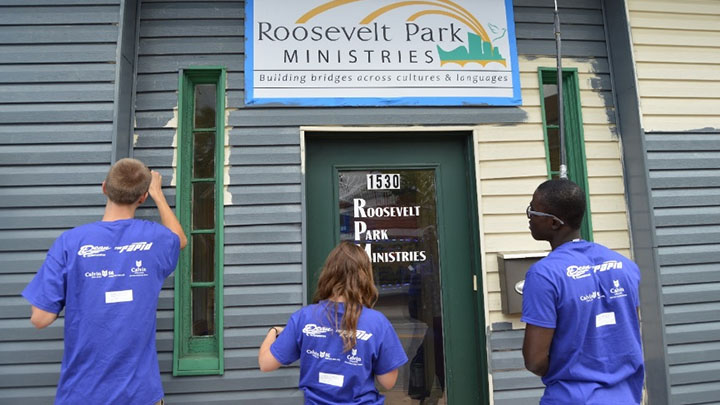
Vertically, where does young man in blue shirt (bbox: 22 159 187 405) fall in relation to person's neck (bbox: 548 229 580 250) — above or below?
below

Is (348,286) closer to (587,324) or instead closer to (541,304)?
(541,304)

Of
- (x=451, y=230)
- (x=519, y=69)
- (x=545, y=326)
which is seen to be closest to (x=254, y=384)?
(x=451, y=230)

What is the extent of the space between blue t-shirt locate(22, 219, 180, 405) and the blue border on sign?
1634 mm

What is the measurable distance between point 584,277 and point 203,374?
2582 millimetres

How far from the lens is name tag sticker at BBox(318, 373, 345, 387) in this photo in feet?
6.44

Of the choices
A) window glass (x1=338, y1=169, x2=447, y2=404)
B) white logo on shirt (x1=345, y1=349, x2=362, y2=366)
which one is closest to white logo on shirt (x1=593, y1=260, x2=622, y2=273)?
white logo on shirt (x1=345, y1=349, x2=362, y2=366)

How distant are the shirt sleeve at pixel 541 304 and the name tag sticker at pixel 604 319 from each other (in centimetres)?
19

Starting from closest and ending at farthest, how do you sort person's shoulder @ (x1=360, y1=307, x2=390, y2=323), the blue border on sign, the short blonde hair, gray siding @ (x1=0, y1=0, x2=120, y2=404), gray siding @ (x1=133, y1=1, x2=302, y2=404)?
person's shoulder @ (x1=360, y1=307, x2=390, y2=323)
the short blonde hair
gray siding @ (x1=0, y1=0, x2=120, y2=404)
gray siding @ (x1=133, y1=1, x2=302, y2=404)
the blue border on sign

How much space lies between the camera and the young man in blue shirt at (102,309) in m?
2.22

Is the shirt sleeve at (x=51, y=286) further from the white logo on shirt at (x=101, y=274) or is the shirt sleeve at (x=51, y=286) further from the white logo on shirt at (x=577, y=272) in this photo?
the white logo on shirt at (x=577, y=272)

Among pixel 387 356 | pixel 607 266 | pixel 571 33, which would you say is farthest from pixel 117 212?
pixel 571 33

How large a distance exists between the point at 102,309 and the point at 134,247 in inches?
12.9

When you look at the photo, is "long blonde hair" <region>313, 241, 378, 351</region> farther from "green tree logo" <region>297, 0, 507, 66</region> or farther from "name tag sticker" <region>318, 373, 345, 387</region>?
"green tree logo" <region>297, 0, 507, 66</region>

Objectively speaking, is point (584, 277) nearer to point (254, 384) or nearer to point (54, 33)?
point (254, 384)
